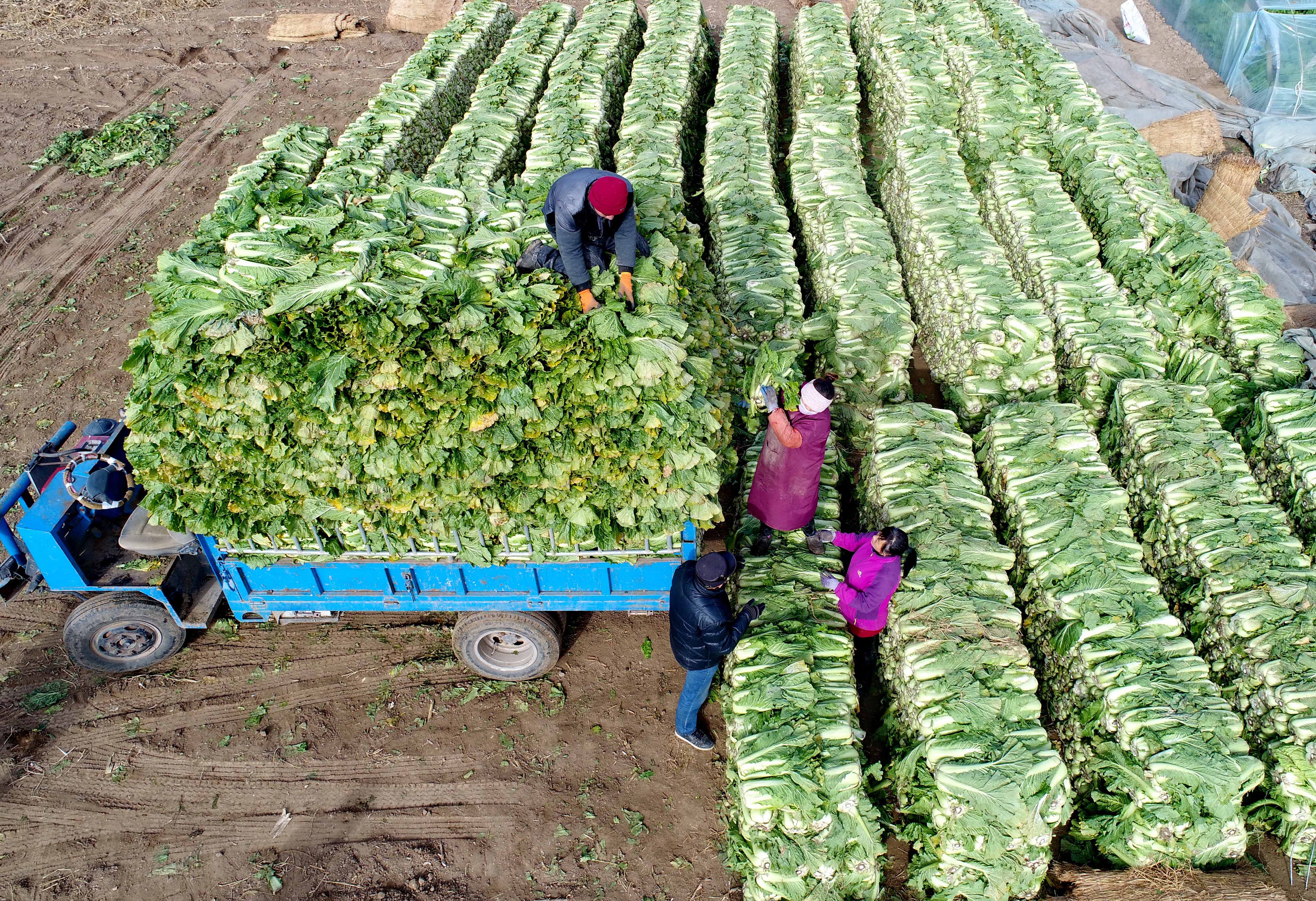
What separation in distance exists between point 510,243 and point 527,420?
166 centimetres

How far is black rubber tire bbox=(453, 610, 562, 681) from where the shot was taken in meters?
7.73

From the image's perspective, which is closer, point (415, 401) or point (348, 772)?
point (415, 401)

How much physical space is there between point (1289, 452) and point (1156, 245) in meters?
3.95

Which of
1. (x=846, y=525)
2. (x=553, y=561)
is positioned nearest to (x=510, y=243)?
(x=553, y=561)

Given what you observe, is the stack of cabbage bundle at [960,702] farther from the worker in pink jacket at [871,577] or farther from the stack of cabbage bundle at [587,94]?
the stack of cabbage bundle at [587,94]

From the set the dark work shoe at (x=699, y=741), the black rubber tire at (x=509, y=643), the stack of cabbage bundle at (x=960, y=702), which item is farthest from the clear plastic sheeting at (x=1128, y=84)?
the black rubber tire at (x=509, y=643)

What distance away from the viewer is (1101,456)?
30.5ft

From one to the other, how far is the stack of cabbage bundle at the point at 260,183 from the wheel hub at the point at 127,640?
3887 mm

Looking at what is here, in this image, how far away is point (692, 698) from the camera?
733 centimetres

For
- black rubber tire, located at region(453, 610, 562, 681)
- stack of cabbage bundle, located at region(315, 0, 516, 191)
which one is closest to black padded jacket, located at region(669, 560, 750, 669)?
black rubber tire, located at region(453, 610, 562, 681)

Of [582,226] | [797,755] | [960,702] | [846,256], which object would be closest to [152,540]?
[582,226]

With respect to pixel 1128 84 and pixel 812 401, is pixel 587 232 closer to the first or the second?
pixel 812 401

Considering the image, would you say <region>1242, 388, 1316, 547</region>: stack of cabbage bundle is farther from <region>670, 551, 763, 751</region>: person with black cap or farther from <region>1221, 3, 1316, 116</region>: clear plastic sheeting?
<region>1221, 3, 1316, 116</region>: clear plastic sheeting

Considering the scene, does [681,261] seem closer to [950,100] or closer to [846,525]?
[846,525]
